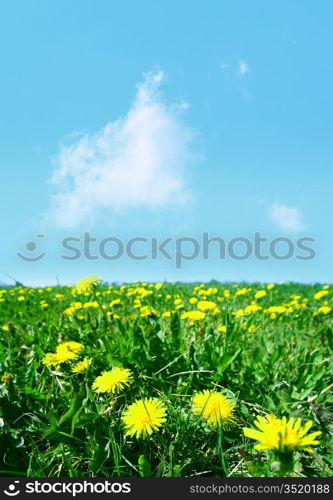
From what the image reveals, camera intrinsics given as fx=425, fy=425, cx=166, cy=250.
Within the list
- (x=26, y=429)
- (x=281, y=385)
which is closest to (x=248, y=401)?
(x=281, y=385)

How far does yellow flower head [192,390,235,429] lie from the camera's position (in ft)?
5.24

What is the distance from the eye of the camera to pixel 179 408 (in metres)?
1.88

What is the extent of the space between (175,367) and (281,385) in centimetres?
54

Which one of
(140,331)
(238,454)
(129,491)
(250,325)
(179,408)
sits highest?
(250,325)

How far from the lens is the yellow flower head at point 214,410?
1597mm

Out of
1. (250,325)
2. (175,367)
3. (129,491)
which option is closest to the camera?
(129,491)

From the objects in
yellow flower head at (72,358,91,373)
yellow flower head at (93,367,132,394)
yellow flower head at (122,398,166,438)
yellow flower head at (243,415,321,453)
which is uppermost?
yellow flower head at (72,358,91,373)

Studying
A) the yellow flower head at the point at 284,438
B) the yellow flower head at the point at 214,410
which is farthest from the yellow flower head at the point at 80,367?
the yellow flower head at the point at 284,438

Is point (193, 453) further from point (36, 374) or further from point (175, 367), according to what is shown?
point (36, 374)

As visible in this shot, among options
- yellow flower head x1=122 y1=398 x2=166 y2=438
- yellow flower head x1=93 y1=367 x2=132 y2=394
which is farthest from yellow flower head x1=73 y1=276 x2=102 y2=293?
yellow flower head x1=122 y1=398 x2=166 y2=438
